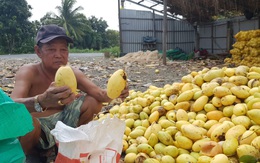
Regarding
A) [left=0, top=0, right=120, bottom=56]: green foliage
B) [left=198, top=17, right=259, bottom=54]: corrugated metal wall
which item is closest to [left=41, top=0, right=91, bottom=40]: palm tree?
[left=0, top=0, right=120, bottom=56]: green foliage

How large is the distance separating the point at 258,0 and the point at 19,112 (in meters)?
9.44

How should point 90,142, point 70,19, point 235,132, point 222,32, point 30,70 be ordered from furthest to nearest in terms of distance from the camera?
point 70,19, point 222,32, point 30,70, point 235,132, point 90,142

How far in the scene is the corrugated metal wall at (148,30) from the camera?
1420 cm

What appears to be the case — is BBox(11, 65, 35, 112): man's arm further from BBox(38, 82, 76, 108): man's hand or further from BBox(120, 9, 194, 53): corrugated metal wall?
BBox(120, 9, 194, 53): corrugated metal wall

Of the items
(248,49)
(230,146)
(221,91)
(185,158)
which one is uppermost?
(248,49)

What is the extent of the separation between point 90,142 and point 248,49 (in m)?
8.41

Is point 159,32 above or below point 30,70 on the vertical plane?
above

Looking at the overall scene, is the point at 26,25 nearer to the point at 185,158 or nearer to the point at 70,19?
the point at 70,19

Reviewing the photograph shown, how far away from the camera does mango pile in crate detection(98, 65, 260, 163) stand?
176 cm

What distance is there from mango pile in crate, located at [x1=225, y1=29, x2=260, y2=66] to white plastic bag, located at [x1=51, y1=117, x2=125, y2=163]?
763cm

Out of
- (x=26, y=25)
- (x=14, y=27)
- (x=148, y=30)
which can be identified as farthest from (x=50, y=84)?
(x=26, y=25)

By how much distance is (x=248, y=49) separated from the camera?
28.4 feet

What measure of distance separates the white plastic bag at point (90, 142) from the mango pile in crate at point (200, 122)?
15.3 inches

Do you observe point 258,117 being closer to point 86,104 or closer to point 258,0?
point 86,104
